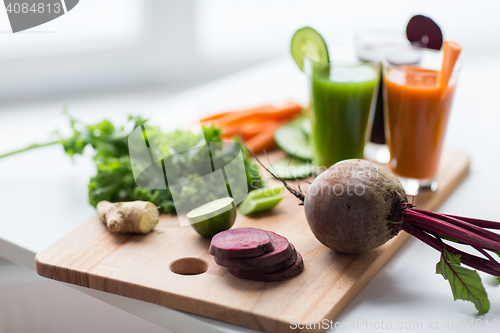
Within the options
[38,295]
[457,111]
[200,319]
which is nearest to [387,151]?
[457,111]

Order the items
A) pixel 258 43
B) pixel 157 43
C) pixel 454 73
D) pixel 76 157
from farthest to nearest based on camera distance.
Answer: pixel 258 43 < pixel 157 43 < pixel 76 157 < pixel 454 73

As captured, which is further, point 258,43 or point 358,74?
point 258,43

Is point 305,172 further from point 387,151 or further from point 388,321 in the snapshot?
point 388,321

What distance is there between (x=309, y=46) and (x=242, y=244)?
2.52 feet

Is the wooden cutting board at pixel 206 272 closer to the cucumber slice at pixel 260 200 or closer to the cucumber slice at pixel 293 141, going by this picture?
the cucumber slice at pixel 260 200

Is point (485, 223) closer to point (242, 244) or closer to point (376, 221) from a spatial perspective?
point (376, 221)

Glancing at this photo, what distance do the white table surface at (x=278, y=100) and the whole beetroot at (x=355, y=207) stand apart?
14cm

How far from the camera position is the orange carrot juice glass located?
150 cm

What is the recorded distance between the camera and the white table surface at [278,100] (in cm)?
110

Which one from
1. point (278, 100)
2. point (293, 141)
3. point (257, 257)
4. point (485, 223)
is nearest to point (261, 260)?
point (257, 257)

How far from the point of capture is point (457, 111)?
7.82 ft

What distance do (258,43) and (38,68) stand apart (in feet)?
5.74

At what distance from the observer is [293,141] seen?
76.9 inches

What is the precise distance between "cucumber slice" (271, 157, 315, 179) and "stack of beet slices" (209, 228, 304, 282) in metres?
0.55
